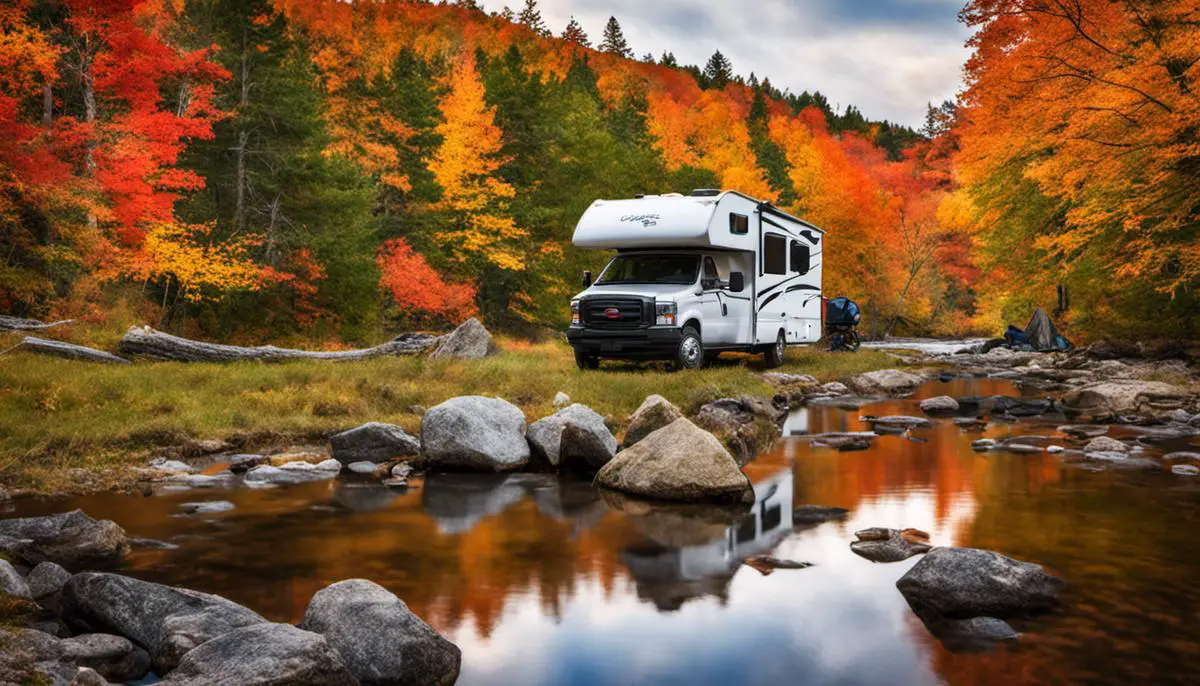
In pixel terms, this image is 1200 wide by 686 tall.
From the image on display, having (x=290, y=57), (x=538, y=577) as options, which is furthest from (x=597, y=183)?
(x=538, y=577)

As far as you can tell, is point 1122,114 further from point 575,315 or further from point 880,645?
point 880,645

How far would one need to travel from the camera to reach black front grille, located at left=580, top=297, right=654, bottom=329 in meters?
17.6

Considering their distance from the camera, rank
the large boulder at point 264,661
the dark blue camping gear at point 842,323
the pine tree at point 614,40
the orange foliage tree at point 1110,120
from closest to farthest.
Answer: the large boulder at point 264,661
the orange foliage tree at point 1110,120
the dark blue camping gear at point 842,323
the pine tree at point 614,40

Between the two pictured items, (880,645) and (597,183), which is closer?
(880,645)

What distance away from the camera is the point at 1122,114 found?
17438 millimetres

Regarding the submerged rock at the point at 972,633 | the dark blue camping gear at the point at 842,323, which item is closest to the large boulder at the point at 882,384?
the dark blue camping gear at the point at 842,323

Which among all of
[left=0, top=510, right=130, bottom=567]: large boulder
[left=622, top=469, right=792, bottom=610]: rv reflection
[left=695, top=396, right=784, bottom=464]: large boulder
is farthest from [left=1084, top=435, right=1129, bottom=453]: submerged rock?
[left=0, top=510, right=130, bottom=567]: large boulder

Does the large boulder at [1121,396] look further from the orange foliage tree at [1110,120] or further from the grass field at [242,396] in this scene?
the grass field at [242,396]

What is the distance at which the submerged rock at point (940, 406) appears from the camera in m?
16.8

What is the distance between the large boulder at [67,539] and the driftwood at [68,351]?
32.7ft

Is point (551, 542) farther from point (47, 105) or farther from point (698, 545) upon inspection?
point (47, 105)

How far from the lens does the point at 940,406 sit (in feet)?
55.7

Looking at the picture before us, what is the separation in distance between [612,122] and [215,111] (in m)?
28.6

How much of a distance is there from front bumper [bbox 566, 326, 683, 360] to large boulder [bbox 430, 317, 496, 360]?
3444 millimetres
